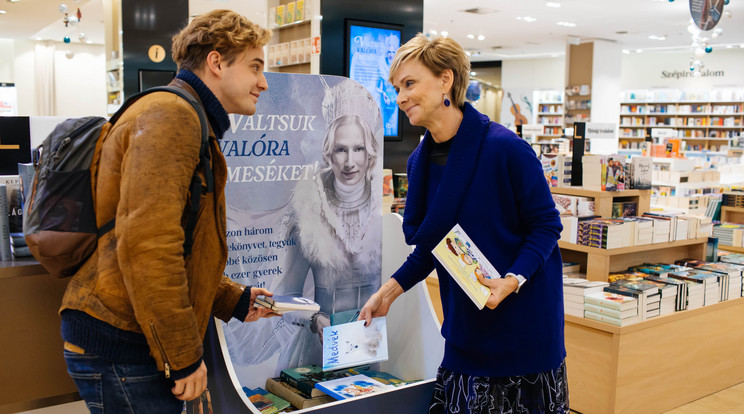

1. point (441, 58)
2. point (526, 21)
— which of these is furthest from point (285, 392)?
point (526, 21)

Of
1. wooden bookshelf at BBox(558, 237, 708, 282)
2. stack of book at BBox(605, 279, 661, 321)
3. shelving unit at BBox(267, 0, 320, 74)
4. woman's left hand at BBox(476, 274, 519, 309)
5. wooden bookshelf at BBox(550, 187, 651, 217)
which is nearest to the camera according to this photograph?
woman's left hand at BBox(476, 274, 519, 309)

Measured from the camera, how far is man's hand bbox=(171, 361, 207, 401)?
1293 millimetres

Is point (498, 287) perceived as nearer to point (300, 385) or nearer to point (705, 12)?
point (300, 385)

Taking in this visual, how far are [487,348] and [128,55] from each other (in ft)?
25.8

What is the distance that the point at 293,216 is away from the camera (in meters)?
2.34

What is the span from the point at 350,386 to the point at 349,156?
0.86m

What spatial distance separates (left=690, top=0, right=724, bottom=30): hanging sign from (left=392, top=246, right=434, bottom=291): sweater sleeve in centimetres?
497

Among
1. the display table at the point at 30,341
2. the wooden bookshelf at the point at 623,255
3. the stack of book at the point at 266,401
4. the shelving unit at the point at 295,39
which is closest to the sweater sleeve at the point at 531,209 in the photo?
the stack of book at the point at 266,401

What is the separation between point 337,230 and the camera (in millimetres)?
2453

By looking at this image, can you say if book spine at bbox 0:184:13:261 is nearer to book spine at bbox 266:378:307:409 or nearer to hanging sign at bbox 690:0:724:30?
book spine at bbox 266:378:307:409

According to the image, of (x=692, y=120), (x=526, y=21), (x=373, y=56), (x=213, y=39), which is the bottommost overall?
(x=213, y=39)

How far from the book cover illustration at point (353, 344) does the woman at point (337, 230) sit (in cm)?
32

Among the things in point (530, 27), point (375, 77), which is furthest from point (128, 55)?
point (530, 27)

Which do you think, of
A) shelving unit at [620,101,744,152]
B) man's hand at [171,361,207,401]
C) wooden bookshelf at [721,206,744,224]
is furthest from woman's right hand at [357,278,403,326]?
shelving unit at [620,101,744,152]
